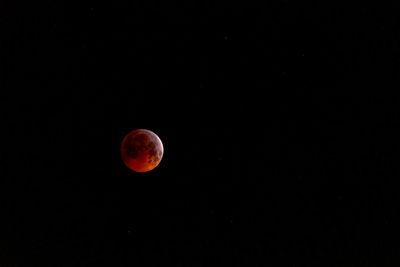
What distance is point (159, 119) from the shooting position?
1455 millimetres

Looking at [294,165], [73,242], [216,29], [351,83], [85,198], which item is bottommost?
[73,242]

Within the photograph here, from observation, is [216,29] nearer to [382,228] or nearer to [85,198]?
[85,198]

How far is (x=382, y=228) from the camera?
60.3 inches

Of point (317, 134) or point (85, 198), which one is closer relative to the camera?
point (85, 198)

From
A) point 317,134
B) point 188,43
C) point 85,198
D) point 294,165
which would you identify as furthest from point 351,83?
point 85,198

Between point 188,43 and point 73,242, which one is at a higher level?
point 188,43

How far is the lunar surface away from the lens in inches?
49.0

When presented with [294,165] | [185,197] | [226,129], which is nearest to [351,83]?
[294,165]

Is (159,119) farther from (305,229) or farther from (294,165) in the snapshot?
Answer: (305,229)

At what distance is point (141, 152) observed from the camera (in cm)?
125

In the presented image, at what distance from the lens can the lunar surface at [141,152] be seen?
49.0 inches

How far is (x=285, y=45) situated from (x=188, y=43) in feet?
1.12

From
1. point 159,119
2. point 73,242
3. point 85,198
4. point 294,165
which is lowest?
point 73,242

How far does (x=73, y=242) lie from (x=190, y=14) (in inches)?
33.9
